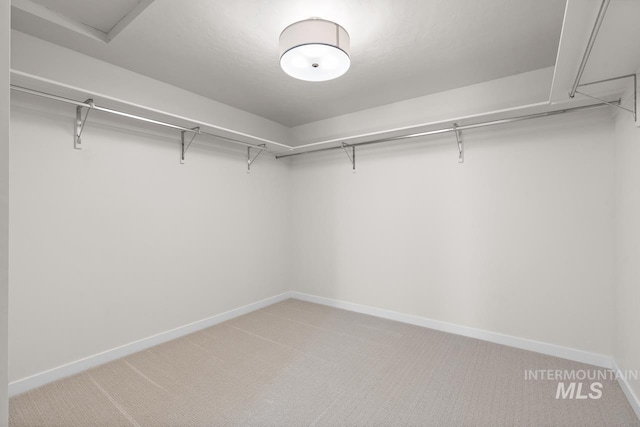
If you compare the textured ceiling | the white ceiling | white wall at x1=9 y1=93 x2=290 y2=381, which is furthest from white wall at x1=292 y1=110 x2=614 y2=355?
the white ceiling

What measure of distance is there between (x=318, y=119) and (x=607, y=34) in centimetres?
301

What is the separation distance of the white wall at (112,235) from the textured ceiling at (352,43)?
25.1 inches

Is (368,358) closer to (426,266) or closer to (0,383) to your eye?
(426,266)


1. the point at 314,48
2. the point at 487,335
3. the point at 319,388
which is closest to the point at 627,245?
the point at 487,335

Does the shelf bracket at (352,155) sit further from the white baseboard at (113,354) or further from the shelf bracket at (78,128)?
the shelf bracket at (78,128)

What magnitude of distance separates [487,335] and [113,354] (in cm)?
339

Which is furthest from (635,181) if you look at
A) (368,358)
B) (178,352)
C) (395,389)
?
(178,352)

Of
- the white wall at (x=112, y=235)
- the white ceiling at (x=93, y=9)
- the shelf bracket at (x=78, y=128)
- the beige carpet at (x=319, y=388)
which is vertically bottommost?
the beige carpet at (x=319, y=388)

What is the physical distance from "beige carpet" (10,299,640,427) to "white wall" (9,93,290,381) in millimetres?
332

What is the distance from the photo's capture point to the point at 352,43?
2.26 m

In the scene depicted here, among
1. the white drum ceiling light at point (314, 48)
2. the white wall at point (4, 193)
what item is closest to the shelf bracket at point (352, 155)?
the white drum ceiling light at point (314, 48)

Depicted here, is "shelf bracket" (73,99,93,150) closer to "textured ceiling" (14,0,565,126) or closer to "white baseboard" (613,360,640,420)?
"textured ceiling" (14,0,565,126)

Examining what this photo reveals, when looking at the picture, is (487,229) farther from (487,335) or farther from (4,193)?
(4,193)

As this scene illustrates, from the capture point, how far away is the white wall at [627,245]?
6.13ft
